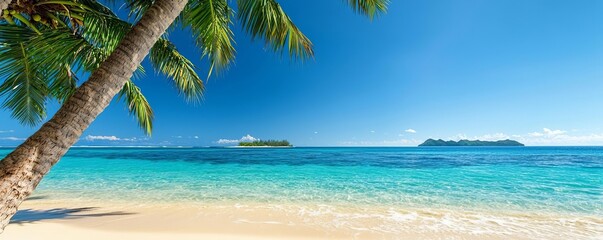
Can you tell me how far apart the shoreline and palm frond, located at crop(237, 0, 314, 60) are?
247cm

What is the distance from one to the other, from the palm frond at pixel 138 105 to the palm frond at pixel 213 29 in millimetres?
1541

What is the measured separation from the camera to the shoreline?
3607mm

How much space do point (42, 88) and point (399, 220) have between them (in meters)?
5.22

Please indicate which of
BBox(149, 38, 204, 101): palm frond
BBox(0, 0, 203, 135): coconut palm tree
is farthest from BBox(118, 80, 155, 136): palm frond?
BBox(149, 38, 204, 101): palm frond

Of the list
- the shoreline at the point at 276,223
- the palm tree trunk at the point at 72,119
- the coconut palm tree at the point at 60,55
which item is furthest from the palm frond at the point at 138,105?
the palm tree trunk at the point at 72,119

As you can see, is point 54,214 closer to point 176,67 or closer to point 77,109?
point 176,67

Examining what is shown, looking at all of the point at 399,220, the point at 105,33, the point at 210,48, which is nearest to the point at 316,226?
the point at 399,220

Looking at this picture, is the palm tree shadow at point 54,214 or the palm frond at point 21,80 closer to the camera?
the palm frond at point 21,80

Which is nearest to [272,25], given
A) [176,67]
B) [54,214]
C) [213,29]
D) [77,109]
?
[213,29]

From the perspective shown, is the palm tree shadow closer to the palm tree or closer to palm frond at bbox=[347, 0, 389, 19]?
the palm tree

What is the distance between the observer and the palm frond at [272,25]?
12.3 ft

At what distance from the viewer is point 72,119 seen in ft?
5.16

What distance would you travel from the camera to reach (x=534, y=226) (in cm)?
416

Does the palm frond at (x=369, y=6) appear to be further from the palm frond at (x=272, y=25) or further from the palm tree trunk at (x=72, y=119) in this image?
the palm tree trunk at (x=72, y=119)
